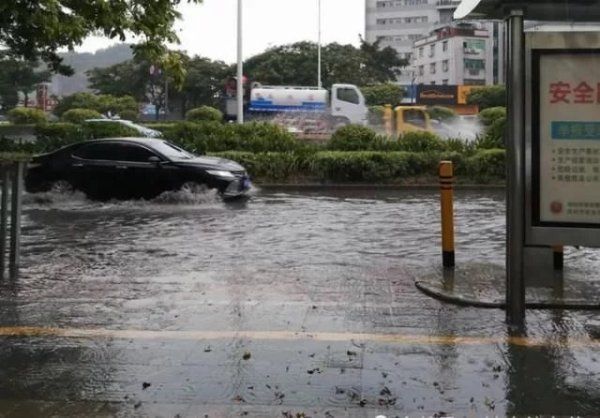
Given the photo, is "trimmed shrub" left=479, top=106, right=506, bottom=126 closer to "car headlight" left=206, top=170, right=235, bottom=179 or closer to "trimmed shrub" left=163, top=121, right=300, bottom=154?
"trimmed shrub" left=163, top=121, right=300, bottom=154

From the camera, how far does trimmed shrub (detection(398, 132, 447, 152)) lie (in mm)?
21078

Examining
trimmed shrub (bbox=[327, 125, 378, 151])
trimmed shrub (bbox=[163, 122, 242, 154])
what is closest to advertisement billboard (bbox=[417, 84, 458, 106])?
trimmed shrub (bbox=[327, 125, 378, 151])

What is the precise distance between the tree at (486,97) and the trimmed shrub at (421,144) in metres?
32.7

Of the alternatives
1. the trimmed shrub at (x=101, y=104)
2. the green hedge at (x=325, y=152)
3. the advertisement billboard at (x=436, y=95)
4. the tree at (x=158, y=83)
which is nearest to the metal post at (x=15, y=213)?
the green hedge at (x=325, y=152)

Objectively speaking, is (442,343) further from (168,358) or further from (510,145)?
(168,358)

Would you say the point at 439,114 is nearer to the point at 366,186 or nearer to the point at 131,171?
the point at 366,186

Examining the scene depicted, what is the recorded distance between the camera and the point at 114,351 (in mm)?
5398

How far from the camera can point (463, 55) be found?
309 ft

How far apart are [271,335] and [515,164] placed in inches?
90.6

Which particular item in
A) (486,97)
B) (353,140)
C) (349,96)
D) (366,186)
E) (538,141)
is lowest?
(366,186)

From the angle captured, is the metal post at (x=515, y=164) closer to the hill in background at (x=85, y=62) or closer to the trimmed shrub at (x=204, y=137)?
the trimmed shrub at (x=204, y=137)

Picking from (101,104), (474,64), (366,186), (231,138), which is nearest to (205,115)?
(231,138)

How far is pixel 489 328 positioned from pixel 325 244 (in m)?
4.44

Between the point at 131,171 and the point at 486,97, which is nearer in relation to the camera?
the point at 131,171
